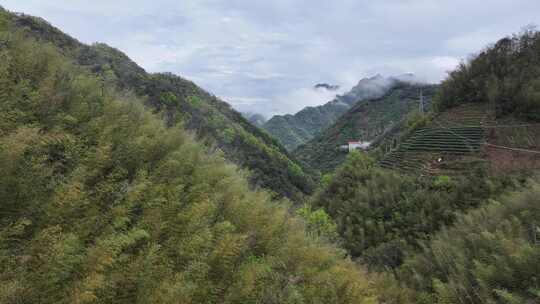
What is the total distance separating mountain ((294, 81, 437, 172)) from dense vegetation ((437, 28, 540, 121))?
4834 centimetres

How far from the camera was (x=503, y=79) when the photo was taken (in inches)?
833

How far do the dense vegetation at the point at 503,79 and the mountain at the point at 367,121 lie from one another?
4834 centimetres

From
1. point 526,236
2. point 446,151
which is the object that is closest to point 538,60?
point 446,151

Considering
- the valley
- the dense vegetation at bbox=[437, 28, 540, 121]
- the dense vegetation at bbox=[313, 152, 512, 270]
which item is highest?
the dense vegetation at bbox=[437, 28, 540, 121]

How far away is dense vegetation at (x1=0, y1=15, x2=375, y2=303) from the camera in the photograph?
2.17 metres

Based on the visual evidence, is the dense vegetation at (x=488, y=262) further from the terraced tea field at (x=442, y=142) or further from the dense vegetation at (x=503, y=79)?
the dense vegetation at (x=503, y=79)

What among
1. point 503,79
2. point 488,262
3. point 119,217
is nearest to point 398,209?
point 488,262

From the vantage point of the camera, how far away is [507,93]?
64.3 ft

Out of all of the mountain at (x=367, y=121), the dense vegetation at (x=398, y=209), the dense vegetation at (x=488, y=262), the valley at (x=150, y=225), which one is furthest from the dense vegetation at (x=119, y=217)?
the mountain at (x=367, y=121)

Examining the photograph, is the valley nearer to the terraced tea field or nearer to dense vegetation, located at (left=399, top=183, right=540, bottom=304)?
dense vegetation, located at (left=399, top=183, right=540, bottom=304)

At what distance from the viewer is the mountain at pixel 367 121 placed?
79.1 m

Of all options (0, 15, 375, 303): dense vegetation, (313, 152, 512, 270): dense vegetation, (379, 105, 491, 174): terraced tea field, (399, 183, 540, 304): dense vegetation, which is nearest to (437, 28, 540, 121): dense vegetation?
(379, 105, 491, 174): terraced tea field

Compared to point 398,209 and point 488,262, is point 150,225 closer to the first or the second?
point 488,262

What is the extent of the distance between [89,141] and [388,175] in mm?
17692
